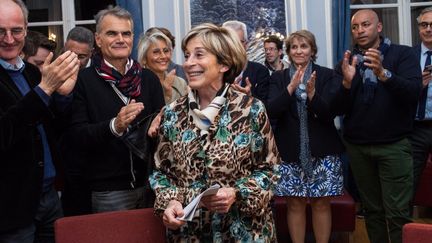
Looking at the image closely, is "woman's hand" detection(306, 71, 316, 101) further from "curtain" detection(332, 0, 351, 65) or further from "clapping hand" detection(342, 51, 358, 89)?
"curtain" detection(332, 0, 351, 65)

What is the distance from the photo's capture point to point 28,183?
2.18 m

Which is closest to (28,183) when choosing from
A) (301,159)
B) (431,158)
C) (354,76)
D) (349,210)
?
(301,159)

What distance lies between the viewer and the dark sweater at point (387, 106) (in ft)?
12.0

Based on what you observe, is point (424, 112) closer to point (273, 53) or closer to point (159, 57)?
point (273, 53)

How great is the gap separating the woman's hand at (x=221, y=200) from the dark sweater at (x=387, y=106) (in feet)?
6.14

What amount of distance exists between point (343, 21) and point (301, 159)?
234 centimetres

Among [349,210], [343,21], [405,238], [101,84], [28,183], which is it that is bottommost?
[349,210]

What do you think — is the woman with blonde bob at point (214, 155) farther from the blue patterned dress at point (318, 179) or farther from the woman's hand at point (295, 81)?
the blue patterned dress at point (318, 179)

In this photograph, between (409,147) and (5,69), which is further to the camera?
(409,147)

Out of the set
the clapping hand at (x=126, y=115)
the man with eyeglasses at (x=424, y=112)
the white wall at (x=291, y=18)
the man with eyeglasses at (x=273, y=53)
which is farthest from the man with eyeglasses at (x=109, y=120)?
the white wall at (x=291, y=18)

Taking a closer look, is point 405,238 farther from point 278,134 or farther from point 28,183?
point 278,134

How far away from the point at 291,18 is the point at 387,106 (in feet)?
7.35

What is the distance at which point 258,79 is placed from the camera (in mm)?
4102

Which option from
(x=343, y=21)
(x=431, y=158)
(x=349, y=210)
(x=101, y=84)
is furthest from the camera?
(x=343, y=21)
